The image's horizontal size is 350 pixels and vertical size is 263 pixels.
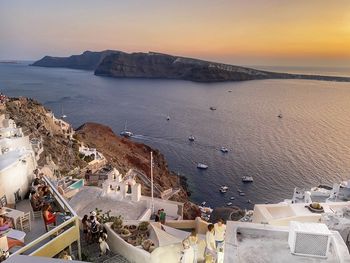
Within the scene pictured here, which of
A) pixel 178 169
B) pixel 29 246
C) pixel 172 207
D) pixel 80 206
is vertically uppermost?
pixel 29 246

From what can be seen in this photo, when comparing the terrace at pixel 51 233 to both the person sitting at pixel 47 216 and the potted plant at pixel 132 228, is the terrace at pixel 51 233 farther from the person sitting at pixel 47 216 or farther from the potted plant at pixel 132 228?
the potted plant at pixel 132 228

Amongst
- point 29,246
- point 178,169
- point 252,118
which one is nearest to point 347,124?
point 252,118

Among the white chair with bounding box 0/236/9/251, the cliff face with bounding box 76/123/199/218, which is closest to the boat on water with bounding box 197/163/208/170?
the cliff face with bounding box 76/123/199/218

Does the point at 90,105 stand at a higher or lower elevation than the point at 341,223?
lower

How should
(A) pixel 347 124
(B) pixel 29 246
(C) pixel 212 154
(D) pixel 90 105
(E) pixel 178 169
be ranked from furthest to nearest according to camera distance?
1. (D) pixel 90 105
2. (A) pixel 347 124
3. (C) pixel 212 154
4. (E) pixel 178 169
5. (B) pixel 29 246

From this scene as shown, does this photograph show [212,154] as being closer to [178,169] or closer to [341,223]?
[178,169]

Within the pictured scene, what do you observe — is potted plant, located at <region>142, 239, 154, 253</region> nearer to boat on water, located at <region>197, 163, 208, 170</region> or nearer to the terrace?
the terrace
